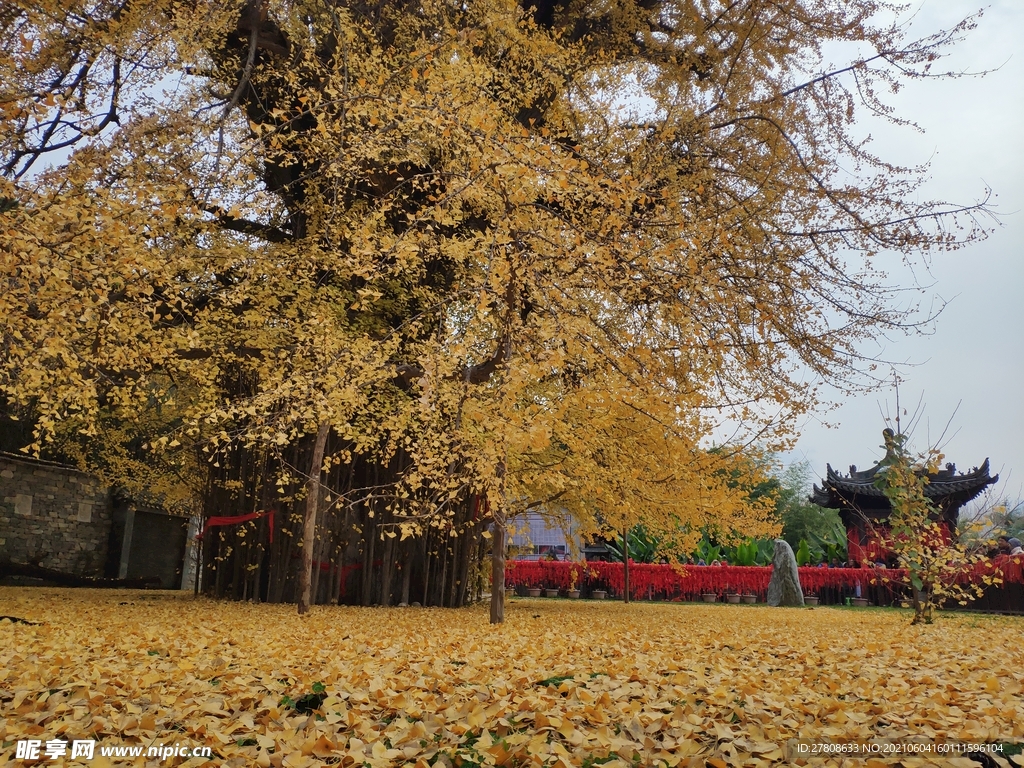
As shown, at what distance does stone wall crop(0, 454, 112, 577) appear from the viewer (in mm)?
14656

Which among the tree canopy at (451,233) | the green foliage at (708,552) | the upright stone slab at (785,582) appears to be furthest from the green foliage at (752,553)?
the tree canopy at (451,233)

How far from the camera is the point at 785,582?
17781 mm

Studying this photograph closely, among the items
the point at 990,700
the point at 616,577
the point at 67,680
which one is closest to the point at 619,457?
the point at 990,700

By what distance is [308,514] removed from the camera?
8.30 metres

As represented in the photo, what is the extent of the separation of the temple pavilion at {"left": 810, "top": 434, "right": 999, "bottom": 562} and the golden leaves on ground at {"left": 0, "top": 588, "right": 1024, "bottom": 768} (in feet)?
48.2

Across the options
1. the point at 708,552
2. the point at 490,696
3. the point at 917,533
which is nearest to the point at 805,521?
the point at 708,552

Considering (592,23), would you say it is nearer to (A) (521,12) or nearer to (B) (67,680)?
(A) (521,12)

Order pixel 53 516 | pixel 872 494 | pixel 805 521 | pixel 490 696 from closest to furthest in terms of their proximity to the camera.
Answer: pixel 490 696 → pixel 53 516 → pixel 872 494 → pixel 805 521

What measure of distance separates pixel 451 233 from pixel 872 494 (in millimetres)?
15453

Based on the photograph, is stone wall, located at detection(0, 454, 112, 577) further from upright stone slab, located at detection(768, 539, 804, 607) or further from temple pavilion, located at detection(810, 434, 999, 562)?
temple pavilion, located at detection(810, 434, 999, 562)

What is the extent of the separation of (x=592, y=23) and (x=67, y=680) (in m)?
10.9

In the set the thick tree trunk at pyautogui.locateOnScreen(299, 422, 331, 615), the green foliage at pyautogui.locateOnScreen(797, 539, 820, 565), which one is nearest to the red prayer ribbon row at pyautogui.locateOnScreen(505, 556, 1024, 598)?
the green foliage at pyautogui.locateOnScreen(797, 539, 820, 565)

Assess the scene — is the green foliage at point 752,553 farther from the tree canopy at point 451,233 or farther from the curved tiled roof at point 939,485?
the tree canopy at point 451,233

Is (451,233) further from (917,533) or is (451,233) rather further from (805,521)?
(805,521)
